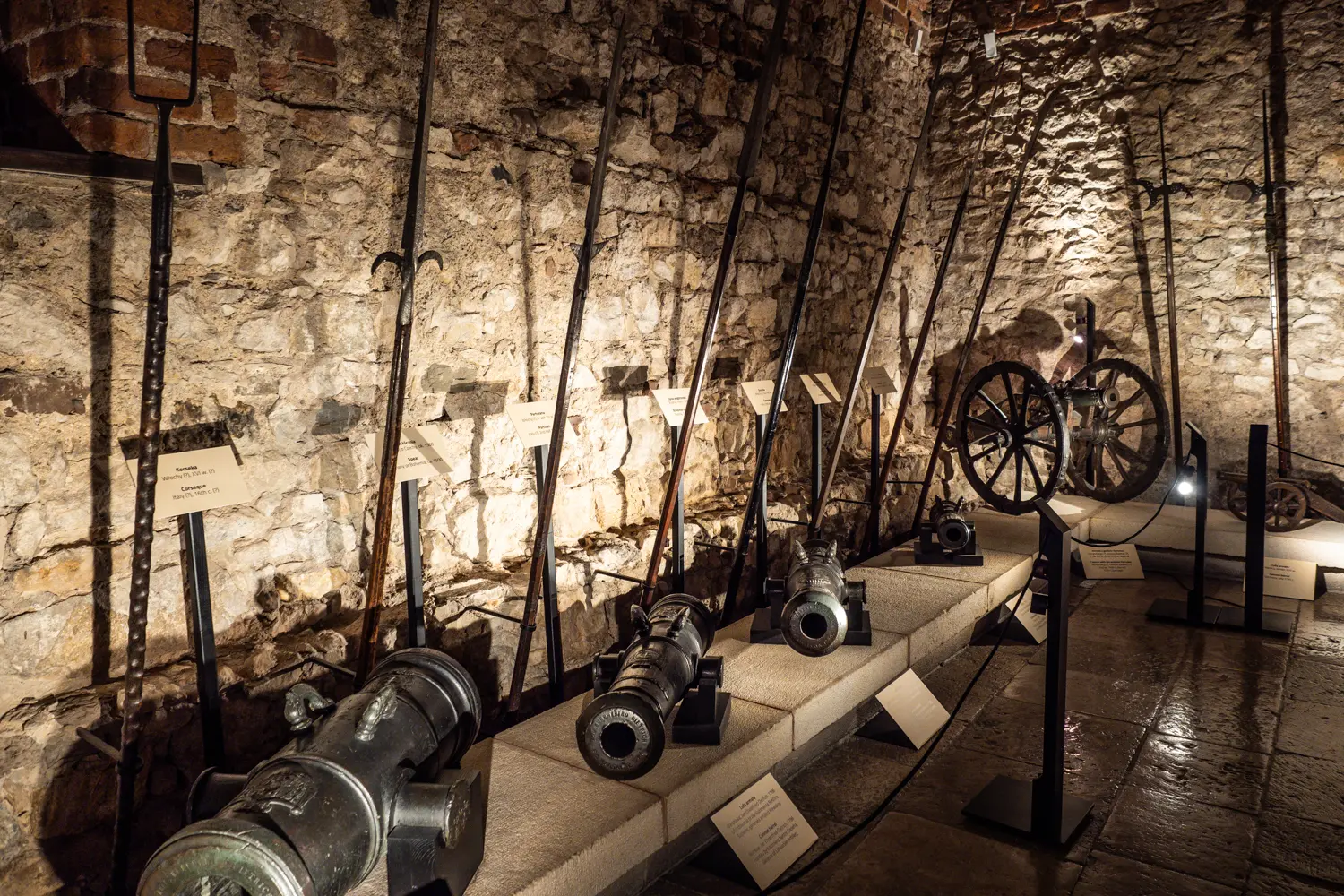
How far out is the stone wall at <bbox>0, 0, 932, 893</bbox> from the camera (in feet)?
6.35

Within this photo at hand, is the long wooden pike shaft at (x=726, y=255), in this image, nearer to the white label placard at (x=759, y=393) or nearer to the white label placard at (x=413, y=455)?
the white label placard at (x=759, y=393)

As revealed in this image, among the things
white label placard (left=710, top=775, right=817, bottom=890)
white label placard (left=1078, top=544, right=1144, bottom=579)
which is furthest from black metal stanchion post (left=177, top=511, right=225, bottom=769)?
white label placard (left=1078, top=544, right=1144, bottom=579)

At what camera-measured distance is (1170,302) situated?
15.5 feet

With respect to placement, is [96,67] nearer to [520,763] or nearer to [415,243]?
[415,243]

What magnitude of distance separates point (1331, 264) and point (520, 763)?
4499 mm

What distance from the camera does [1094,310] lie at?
198 inches

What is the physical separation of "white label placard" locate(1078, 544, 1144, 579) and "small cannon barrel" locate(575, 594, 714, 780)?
285 cm

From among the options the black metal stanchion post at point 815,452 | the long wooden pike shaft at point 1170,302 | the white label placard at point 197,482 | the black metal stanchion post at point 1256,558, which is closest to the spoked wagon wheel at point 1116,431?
the long wooden pike shaft at point 1170,302

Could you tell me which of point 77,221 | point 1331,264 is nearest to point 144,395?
point 77,221

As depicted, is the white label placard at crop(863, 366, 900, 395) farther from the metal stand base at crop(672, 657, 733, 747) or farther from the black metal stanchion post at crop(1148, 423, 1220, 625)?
the metal stand base at crop(672, 657, 733, 747)

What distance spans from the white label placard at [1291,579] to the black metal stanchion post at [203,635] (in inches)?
154

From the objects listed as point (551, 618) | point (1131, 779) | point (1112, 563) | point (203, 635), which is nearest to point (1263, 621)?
point (1112, 563)

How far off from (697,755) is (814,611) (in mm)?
552

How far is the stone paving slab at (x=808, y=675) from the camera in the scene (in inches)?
96.8
